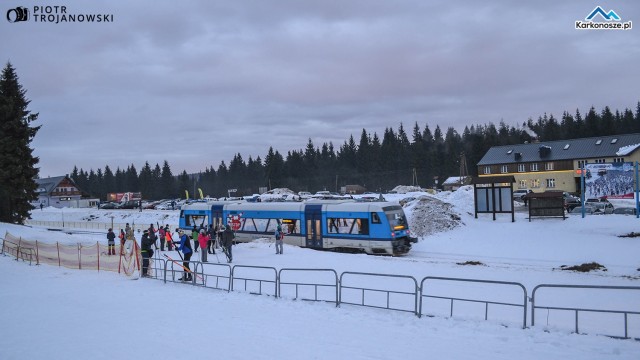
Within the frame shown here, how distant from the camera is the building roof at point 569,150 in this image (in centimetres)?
6150

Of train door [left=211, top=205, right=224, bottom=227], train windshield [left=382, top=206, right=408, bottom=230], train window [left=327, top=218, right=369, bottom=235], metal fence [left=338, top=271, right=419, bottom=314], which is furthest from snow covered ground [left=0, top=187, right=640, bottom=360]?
train door [left=211, top=205, right=224, bottom=227]

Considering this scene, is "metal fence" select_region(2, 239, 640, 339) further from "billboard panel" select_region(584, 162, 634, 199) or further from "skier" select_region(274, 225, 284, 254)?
"billboard panel" select_region(584, 162, 634, 199)

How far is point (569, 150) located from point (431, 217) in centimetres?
3980

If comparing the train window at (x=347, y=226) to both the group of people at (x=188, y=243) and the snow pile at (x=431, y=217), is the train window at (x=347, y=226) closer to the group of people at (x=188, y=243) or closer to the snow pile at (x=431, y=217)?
the group of people at (x=188, y=243)

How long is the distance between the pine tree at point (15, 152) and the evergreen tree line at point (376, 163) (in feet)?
217

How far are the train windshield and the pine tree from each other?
35129 millimetres

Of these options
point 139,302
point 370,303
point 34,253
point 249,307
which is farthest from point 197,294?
point 34,253

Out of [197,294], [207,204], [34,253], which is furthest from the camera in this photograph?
[207,204]

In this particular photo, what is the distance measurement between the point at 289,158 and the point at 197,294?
12059 centimetres

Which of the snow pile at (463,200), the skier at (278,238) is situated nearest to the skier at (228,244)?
the skier at (278,238)

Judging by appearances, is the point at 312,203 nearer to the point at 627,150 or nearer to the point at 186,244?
the point at 186,244

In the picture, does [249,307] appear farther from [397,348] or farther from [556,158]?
[556,158]

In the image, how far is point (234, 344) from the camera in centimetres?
976

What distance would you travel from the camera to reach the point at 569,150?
214ft
